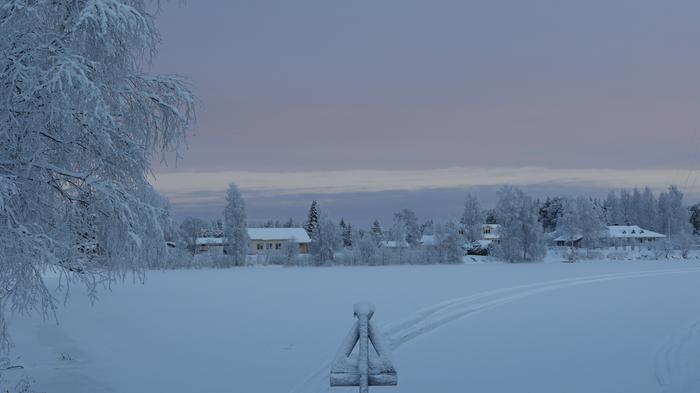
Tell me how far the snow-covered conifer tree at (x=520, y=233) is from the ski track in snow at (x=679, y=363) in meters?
68.5

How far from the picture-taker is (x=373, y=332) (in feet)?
13.9

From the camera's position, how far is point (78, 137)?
677 centimetres

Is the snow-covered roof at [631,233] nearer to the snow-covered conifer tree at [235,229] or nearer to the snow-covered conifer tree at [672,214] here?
the snow-covered conifer tree at [672,214]

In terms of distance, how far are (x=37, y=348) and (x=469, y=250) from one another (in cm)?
8764

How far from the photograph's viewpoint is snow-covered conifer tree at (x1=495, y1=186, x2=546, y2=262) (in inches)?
3196

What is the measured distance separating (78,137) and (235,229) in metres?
67.6

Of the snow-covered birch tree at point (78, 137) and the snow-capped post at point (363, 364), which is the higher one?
the snow-covered birch tree at point (78, 137)

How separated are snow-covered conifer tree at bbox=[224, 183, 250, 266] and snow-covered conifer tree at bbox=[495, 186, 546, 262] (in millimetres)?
33650

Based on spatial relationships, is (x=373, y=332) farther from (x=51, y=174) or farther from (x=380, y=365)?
(x=51, y=174)

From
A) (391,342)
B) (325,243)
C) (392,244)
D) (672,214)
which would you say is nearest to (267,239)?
(392,244)

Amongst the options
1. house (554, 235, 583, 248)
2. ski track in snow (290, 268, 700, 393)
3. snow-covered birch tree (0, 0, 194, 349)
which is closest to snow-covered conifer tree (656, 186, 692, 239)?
house (554, 235, 583, 248)

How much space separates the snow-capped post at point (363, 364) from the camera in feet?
13.5

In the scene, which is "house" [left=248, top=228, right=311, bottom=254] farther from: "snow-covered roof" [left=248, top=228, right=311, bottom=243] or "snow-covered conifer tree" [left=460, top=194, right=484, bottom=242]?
"snow-covered conifer tree" [left=460, top=194, right=484, bottom=242]

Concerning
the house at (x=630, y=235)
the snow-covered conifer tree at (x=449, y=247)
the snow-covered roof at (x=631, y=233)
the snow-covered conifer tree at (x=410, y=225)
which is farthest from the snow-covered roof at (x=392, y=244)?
the snow-covered roof at (x=631, y=233)
